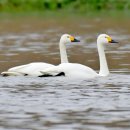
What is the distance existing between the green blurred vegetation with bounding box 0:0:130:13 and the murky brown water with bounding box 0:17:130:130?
21103 millimetres

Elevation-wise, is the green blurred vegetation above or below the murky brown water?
above

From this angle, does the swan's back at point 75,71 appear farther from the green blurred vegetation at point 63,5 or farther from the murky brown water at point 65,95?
the green blurred vegetation at point 63,5

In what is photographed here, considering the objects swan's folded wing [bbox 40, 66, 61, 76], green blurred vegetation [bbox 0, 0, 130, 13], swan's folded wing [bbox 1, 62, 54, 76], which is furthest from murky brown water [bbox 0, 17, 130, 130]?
green blurred vegetation [bbox 0, 0, 130, 13]

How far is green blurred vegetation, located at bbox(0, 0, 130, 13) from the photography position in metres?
46.5

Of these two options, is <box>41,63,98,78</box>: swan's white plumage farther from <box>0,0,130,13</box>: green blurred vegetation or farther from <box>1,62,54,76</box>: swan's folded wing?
<box>0,0,130,13</box>: green blurred vegetation

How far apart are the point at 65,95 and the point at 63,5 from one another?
116ft

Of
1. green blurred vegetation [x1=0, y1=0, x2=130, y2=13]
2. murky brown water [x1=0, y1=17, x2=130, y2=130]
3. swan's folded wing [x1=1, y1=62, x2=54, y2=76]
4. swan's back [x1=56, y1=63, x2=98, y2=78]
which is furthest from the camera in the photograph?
green blurred vegetation [x1=0, y1=0, x2=130, y2=13]

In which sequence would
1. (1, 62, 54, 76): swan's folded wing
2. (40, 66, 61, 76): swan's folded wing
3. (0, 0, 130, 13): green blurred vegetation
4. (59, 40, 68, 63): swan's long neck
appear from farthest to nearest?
1. (0, 0, 130, 13): green blurred vegetation
2. (59, 40, 68, 63): swan's long neck
3. (1, 62, 54, 76): swan's folded wing
4. (40, 66, 61, 76): swan's folded wing

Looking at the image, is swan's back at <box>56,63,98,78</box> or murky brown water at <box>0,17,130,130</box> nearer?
murky brown water at <box>0,17,130,130</box>

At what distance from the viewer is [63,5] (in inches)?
1896

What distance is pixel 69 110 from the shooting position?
1148 cm

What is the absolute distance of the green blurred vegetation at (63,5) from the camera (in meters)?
46.5

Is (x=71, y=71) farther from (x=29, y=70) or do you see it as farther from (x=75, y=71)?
(x=29, y=70)

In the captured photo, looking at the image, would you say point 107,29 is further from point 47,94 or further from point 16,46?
point 47,94
